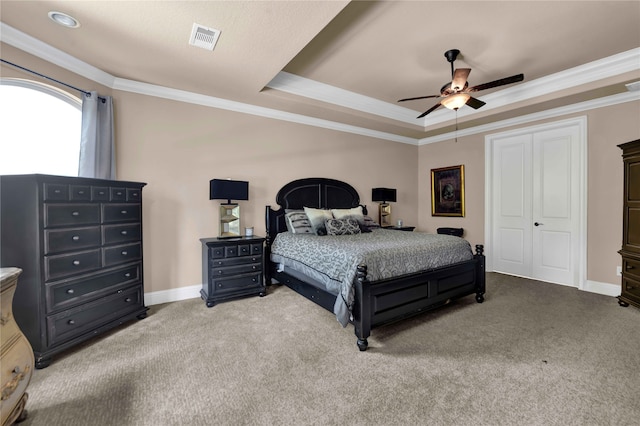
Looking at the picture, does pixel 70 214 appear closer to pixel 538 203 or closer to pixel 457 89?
pixel 457 89

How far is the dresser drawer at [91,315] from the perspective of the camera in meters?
2.34

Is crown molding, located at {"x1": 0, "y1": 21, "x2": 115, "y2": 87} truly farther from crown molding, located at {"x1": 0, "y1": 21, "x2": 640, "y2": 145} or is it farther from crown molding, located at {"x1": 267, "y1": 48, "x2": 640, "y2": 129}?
crown molding, located at {"x1": 267, "y1": 48, "x2": 640, "y2": 129}

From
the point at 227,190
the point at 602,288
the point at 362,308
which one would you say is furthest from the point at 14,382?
the point at 602,288

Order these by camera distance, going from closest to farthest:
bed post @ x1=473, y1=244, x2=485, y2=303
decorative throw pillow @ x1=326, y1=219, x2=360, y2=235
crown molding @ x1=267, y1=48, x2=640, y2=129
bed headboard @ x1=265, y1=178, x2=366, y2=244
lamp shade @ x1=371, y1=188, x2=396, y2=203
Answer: crown molding @ x1=267, y1=48, x2=640, y2=129, bed post @ x1=473, y1=244, x2=485, y2=303, decorative throw pillow @ x1=326, y1=219, x2=360, y2=235, bed headboard @ x1=265, y1=178, x2=366, y2=244, lamp shade @ x1=371, y1=188, x2=396, y2=203

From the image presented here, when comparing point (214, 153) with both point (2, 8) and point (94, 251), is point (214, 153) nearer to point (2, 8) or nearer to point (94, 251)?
point (94, 251)

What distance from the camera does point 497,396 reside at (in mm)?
1865

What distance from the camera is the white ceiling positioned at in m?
2.32

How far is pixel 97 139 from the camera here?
3123 mm

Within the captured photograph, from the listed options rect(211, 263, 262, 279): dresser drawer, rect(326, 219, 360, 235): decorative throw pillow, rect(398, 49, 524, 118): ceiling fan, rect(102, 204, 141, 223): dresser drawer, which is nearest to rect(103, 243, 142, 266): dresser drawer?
rect(102, 204, 141, 223): dresser drawer

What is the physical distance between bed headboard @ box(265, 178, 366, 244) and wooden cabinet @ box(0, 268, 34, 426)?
9.66 feet

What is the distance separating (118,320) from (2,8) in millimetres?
2794

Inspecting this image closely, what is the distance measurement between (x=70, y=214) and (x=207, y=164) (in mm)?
1773

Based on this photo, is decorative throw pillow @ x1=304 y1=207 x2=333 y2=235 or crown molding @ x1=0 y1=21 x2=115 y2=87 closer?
crown molding @ x1=0 y1=21 x2=115 y2=87

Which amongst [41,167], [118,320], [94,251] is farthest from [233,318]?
[41,167]
